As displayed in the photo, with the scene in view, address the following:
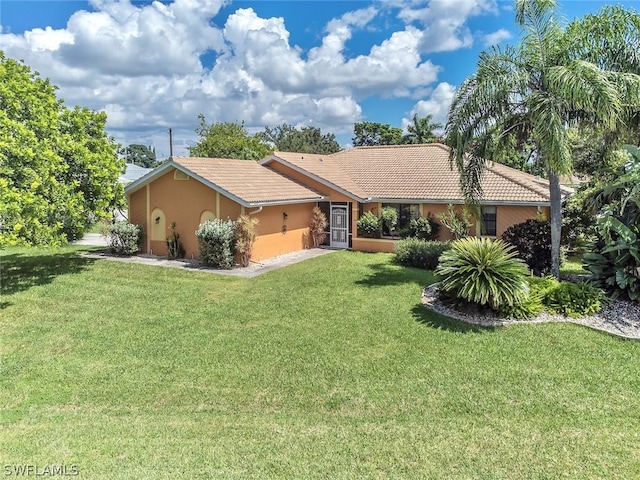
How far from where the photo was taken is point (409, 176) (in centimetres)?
2472

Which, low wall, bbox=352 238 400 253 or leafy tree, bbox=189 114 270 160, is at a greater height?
leafy tree, bbox=189 114 270 160

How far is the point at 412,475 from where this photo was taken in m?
5.24

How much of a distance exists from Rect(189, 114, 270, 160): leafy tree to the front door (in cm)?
1841

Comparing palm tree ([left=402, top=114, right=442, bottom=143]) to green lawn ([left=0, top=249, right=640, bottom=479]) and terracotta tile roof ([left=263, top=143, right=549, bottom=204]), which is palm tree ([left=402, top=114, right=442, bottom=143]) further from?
green lawn ([left=0, top=249, right=640, bottom=479])

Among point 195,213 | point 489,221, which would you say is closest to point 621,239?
point 489,221

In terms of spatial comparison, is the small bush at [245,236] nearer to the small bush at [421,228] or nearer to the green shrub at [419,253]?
the green shrub at [419,253]

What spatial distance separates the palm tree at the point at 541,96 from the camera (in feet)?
36.9

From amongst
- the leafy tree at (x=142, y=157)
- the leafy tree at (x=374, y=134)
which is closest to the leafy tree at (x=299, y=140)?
the leafy tree at (x=374, y=134)

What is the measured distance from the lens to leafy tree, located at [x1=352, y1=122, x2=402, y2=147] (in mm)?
60438

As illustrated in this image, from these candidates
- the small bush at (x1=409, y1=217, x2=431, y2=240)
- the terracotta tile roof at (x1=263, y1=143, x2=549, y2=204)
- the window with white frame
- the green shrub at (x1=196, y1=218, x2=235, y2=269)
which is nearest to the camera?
the green shrub at (x1=196, y1=218, x2=235, y2=269)

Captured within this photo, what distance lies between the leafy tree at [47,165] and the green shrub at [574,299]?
1471 cm

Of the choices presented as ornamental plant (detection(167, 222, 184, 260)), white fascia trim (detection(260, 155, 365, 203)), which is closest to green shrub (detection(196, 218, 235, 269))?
ornamental plant (detection(167, 222, 184, 260))

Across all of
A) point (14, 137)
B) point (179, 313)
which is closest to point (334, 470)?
point (179, 313)

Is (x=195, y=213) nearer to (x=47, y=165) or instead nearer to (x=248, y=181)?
(x=248, y=181)
